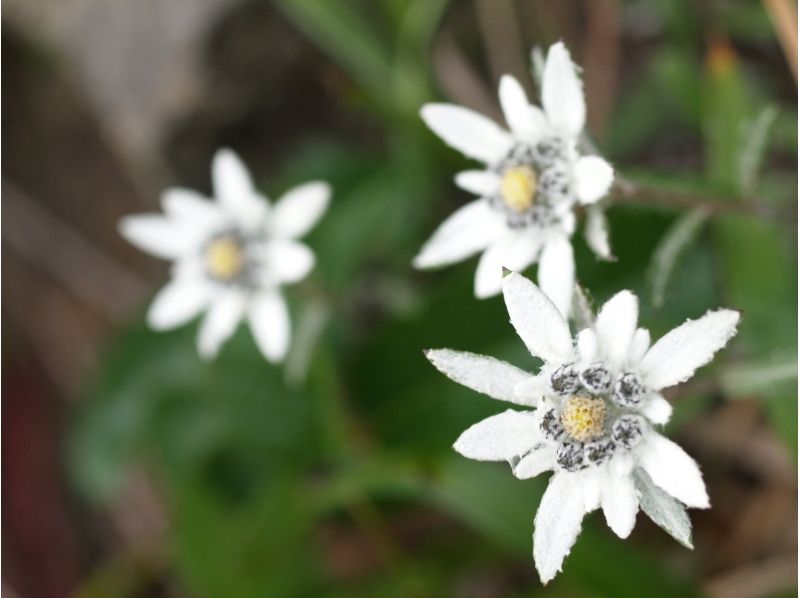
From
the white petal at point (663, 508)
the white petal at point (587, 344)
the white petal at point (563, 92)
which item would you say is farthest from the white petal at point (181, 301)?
the white petal at point (663, 508)

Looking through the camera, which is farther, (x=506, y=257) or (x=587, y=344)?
(x=506, y=257)

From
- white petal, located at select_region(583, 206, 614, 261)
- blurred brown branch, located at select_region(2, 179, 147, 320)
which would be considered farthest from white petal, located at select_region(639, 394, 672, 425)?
blurred brown branch, located at select_region(2, 179, 147, 320)

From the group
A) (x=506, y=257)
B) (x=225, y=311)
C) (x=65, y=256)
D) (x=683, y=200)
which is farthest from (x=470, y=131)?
(x=65, y=256)

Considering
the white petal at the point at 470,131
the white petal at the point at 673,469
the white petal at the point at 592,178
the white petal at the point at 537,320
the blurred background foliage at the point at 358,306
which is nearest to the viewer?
the white petal at the point at 673,469

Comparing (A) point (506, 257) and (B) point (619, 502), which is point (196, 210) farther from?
(B) point (619, 502)

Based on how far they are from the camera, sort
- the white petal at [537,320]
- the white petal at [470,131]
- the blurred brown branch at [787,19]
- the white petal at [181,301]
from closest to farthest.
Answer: the white petal at [537,320]
the white petal at [470,131]
the blurred brown branch at [787,19]
the white petal at [181,301]

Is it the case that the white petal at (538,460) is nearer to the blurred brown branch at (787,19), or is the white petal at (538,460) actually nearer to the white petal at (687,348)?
the white petal at (687,348)

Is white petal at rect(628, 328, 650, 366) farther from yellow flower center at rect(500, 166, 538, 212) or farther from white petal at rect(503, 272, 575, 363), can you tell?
yellow flower center at rect(500, 166, 538, 212)
